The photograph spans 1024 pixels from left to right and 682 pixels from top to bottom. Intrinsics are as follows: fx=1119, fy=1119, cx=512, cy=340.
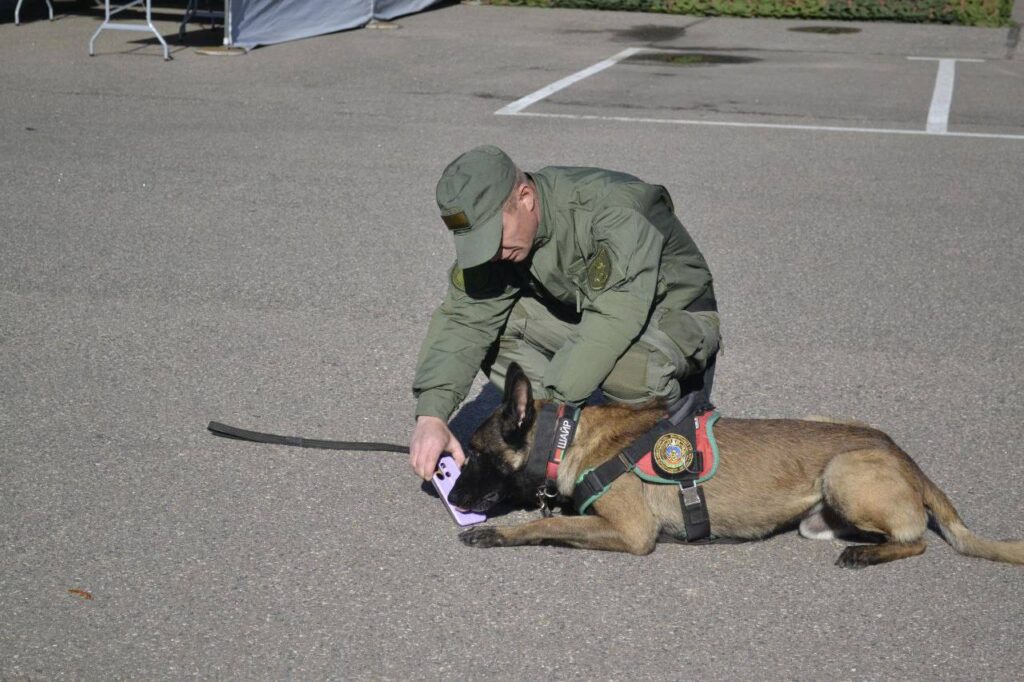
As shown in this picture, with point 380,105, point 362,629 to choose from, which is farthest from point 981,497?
point 380,105

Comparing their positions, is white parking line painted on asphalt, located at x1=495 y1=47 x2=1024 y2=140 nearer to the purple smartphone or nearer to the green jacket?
the green jacket

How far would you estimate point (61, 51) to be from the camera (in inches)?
550

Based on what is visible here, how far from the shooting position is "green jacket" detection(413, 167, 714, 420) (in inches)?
151

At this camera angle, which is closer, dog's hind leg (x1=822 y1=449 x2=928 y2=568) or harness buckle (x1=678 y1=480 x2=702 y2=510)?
dog's hind leg (x1=822 y1=449 x2=928 y2=568)

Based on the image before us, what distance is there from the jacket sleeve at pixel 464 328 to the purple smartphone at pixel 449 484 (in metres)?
0.22

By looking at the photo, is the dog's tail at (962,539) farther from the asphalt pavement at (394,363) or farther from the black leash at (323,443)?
the black leash at (323,443)

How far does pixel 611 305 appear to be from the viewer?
3.83 metres

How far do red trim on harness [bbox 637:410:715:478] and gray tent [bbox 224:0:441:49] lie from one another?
446 inches

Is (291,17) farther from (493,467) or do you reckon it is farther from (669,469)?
(669,469)

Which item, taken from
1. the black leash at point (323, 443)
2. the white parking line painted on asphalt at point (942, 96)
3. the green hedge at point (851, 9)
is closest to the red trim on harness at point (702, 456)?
the black leash at point (323, 443)

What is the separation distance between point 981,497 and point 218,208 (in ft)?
17.9

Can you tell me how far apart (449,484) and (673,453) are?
2.67ft

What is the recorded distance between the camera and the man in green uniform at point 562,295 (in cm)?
380

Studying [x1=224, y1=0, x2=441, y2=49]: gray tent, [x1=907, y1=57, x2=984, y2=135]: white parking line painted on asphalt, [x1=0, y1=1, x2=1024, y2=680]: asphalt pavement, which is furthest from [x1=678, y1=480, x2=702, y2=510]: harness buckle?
[x1=224, y1=0, x2=441, y2=49]: gray tent
